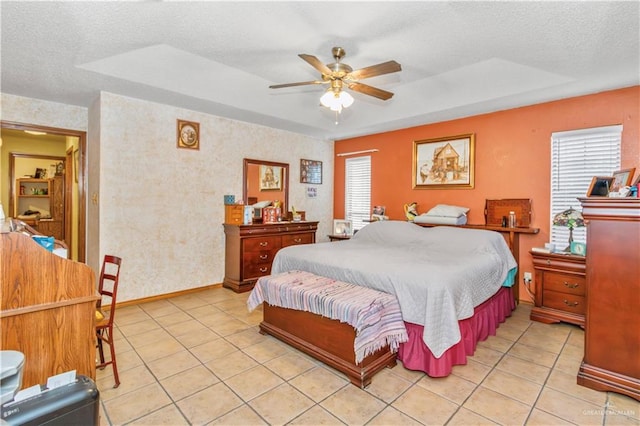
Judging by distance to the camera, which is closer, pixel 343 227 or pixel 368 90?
pixel 368 90

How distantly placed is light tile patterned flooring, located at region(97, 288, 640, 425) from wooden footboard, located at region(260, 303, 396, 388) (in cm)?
8

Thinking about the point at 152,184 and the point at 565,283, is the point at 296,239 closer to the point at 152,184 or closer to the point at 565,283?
the point at 152,184

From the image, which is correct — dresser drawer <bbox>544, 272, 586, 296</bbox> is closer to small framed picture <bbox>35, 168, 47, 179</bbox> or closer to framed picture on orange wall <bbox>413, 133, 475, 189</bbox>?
framed picture on orange wall <bbox>413, 133, 475, 189</bbox>

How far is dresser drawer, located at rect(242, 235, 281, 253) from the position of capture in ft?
15.7

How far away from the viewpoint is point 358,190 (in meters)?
6.22

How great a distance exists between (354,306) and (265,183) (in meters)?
3.60

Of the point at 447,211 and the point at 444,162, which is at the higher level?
the point at 444,162

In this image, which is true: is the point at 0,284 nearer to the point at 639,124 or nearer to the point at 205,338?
the point at 205,338

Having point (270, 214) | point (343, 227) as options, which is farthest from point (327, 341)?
point (343, 227)

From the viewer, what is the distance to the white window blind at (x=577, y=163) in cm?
353

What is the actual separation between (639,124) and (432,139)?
232 cm

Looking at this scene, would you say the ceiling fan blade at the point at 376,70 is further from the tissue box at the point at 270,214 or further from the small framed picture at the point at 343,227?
the small framed picture at the point at 343,227

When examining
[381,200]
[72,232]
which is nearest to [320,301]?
[381,200]

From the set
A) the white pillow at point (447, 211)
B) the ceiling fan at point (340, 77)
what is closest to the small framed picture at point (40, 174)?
the ceiling fan at point (340, 77)
